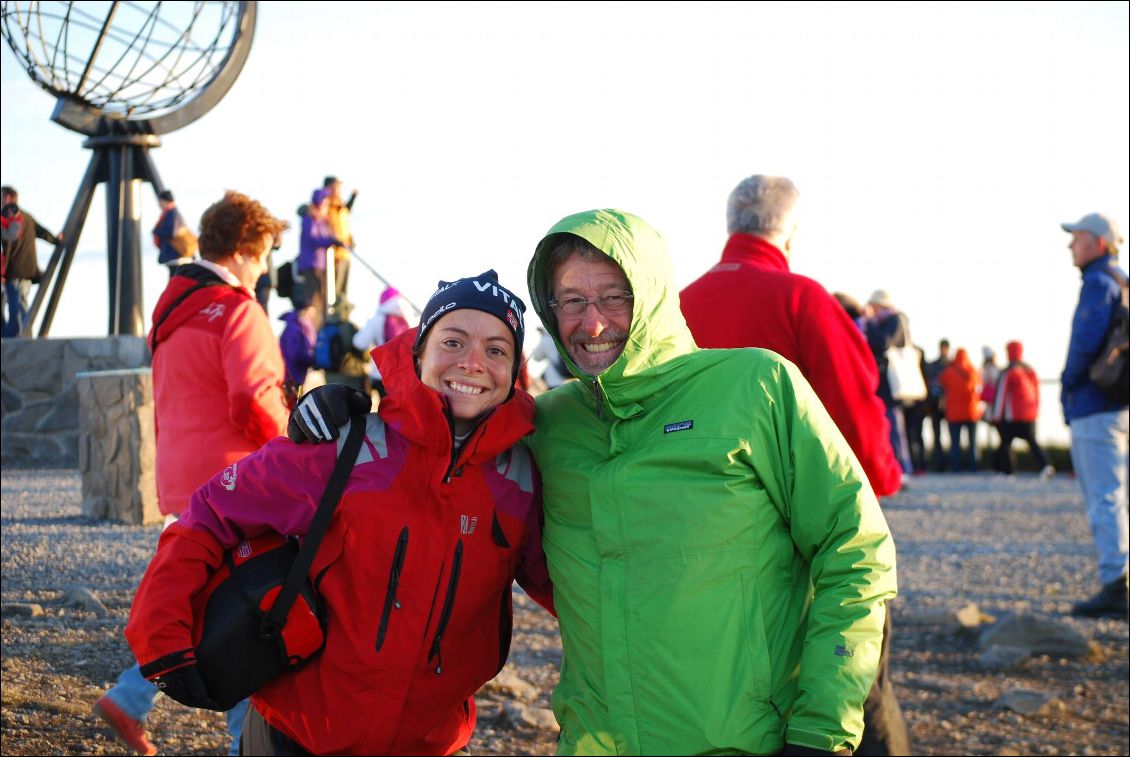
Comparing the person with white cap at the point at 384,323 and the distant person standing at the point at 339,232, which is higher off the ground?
the distant person standing at the point at 339,232

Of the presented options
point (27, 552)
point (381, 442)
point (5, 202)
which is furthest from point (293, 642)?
point (5, 202)

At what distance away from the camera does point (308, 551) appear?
2.43m

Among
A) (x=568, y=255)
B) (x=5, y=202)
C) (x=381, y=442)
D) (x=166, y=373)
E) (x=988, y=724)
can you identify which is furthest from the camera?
(x=5, y=202)

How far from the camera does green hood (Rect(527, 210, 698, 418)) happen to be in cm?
249

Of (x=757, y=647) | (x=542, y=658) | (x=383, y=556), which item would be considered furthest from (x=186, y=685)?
(x=542, y=658)

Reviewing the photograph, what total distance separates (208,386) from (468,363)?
5.90 feet

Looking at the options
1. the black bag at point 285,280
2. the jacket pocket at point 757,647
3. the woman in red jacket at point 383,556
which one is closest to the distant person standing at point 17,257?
the black bag at point 285,280

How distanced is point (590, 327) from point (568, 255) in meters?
0.20

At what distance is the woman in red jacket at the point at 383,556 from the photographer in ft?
8.04

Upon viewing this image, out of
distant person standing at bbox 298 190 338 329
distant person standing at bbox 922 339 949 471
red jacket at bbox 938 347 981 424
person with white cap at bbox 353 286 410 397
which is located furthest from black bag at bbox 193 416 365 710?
distant person standing at bbox 922 339 949 471

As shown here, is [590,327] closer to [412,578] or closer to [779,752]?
[412,578]

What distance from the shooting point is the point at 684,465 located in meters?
2.39

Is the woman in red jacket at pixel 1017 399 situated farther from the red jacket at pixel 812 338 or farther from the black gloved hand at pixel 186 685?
the black gloved hand at pixel 186 685

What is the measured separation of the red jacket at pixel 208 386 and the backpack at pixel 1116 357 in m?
5.09
